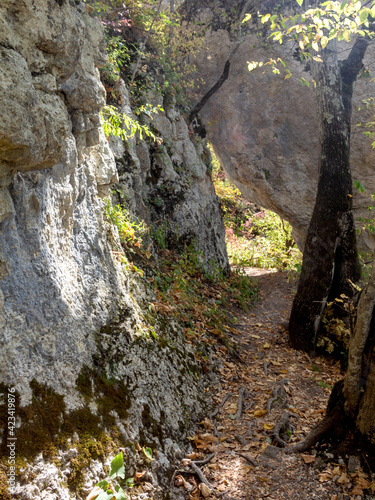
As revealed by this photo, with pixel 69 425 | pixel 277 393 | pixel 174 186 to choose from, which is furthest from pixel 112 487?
pixel 174 186

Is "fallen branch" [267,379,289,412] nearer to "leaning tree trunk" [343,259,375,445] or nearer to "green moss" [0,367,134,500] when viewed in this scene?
"leaning tree trunk" [343,259,375,445]

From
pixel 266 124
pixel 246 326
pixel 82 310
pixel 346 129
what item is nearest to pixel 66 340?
pixel 82 310

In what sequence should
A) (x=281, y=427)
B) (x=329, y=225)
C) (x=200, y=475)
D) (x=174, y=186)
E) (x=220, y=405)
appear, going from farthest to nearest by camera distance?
(x=174, y=186)
(x=329, y=225)
(x=220, y=405)
(x=281, y=427)
(x=200, y=475)

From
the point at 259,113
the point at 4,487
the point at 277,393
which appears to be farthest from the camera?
the point at 259,113

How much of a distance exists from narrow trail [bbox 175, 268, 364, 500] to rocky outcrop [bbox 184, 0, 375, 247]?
5652 millimetres

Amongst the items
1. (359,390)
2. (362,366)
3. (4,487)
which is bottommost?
(4,487)

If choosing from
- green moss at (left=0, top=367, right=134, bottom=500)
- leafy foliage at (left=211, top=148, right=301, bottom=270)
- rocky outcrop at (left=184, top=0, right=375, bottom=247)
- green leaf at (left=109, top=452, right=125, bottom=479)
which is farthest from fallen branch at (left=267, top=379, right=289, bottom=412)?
leafy foliage at (left=211, top=148, right=301, bottom=270)

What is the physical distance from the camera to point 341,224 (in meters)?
5.73

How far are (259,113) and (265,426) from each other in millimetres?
9660

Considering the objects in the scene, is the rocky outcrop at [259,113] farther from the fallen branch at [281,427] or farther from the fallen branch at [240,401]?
the fallen branch at [281,427]

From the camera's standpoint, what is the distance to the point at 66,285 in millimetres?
2865

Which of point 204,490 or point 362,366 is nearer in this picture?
point 204,490

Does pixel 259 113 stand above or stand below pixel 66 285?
above

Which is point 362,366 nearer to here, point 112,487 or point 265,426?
point 265,426
